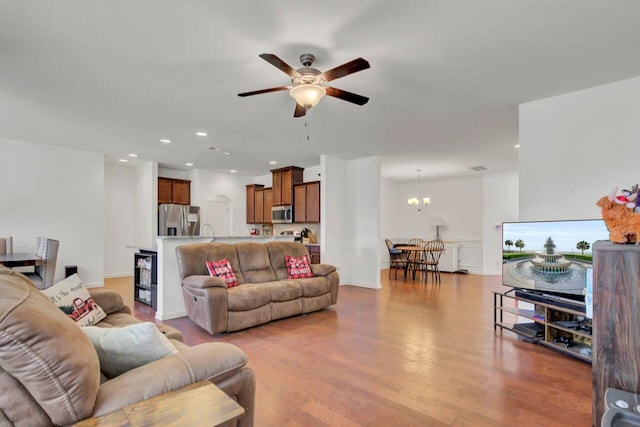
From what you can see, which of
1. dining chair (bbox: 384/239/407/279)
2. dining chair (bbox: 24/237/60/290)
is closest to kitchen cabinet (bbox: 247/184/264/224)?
dining chair (bbox: 384/239/407/279)

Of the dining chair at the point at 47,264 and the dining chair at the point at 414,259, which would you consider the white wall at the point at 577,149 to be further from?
the dining chair at the point at 47,264

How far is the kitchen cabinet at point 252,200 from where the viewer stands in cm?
864

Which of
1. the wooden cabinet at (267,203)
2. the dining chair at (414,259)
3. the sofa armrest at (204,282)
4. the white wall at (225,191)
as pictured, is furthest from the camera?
the wooden cabinet at (267,203)

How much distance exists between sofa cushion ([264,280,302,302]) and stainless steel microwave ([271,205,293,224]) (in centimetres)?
316

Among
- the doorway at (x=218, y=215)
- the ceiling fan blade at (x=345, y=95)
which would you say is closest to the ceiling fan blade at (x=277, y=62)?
the ceiling fan blade at (x=345, y=95)

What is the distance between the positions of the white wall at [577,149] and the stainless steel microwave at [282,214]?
4.73m

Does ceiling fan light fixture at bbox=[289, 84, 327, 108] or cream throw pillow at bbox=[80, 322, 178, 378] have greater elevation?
ceiling fan light fixture at bbox=[289, 84, 327, 108]

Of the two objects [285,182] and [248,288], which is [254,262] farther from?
[285,182]

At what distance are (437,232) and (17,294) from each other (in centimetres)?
951

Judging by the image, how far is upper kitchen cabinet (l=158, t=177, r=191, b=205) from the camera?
7.57 meters

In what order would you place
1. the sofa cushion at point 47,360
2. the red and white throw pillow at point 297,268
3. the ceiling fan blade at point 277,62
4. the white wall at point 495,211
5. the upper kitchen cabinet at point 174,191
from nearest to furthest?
the sofa cushion at point 47,360
the ceiling fan blade at point 277,62
the red and white throw pillow at point 297,268
the upper kitchen cabinet at point 174,191
the white wall at point 495,211

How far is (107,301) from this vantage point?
8.39 ft

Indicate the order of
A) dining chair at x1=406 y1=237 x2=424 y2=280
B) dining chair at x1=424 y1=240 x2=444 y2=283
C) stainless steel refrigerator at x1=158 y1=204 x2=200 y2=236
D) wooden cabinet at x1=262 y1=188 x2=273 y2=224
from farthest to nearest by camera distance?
wooden cabinet at x1=262 y1=188 x2=273 y2=224, dining chair at x1=406 y1=237 x2=424 y2=280, dining chair at x1=424 y1=240 x2=444 y2=283, stainless steel refrigerator at x1=158 y1=204 x2=200 y2=236

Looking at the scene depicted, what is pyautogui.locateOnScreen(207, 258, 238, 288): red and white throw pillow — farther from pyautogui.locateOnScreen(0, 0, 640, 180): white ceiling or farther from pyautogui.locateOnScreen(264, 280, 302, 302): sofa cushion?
pyautogui.locateOnScreen(0, 0, 640, 180): white ceiling
